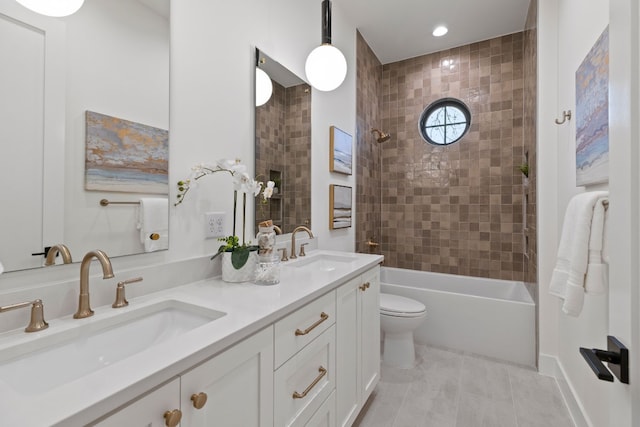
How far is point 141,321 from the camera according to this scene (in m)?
0.95

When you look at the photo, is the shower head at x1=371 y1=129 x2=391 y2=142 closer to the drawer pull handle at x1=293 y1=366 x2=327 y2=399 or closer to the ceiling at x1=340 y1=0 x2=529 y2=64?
the ceiling at x1=340 y1=0 x2=529 y2=64

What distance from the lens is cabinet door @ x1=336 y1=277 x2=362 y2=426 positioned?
1366 mm

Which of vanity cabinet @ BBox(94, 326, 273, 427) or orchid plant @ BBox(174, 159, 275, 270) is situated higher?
orchid plant @ BBox(174, 159, 275, 270)

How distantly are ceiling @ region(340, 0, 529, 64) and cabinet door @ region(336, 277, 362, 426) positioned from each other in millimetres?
2236

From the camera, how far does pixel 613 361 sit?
1.80 feet

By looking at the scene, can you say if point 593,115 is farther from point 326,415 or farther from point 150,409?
point 150,409

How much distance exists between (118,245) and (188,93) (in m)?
0.68

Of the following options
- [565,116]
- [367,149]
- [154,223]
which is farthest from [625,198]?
[367,149]

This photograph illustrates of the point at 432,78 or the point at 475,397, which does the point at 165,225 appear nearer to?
the point at 475,397

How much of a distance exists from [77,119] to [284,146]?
3.59 feet

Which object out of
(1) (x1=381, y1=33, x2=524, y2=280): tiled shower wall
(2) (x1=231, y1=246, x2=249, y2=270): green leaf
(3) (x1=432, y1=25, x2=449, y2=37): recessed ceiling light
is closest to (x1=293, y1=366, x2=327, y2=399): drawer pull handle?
(2) (x1=231, y1=246, x2=249, y2=270): green leaf

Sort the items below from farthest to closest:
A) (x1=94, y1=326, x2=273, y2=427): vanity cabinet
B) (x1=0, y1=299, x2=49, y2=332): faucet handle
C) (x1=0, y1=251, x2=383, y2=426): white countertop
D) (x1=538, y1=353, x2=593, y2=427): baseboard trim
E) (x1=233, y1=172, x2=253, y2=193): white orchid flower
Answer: (x1=538, y1=353, x2=593, y2=427): baseboard trim, (x1=233, y1=172, x2=253, y2=193): white orchid flower, (x1=0, y1=299, x2=49, y2=332): faucet handle, (x1=94, y1=326, x2=273, y2=427): vanity cabinet, (x1=0, y1=251, x2=383, y2=426): white countertop

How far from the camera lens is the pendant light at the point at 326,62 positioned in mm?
1887

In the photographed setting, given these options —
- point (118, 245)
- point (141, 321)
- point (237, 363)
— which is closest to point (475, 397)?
point (237, 363)
